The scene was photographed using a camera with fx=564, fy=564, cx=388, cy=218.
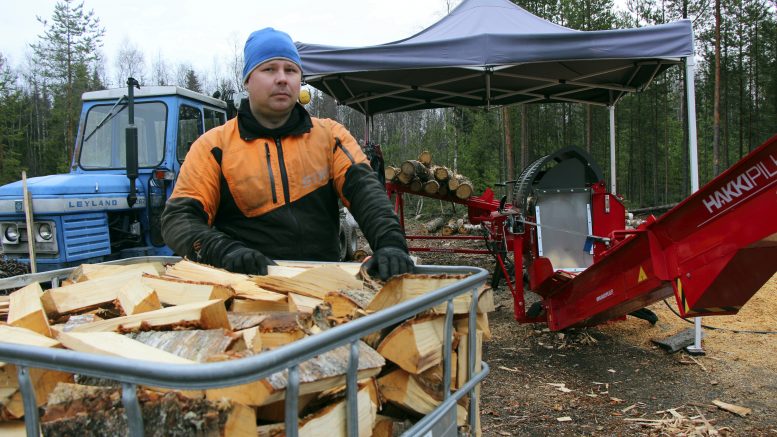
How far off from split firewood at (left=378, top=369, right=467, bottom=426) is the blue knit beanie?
1412mm

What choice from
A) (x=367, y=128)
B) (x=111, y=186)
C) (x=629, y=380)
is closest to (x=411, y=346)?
(x=629, y=380)

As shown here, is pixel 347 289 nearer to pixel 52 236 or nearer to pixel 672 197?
pixel 52 236

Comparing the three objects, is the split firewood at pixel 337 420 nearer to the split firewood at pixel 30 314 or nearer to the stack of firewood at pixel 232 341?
the stack of firewood at pixel 232 341

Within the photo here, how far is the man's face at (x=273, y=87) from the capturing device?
227 centimetres

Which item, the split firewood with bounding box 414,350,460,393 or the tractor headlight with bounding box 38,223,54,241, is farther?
the tractor headlight with bounding box 38,223,54,241

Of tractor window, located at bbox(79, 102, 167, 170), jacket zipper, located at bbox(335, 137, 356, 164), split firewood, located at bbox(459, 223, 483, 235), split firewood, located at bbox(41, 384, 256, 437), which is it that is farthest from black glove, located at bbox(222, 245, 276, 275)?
split firewood, located at bbox(459, 223, 483, 235)

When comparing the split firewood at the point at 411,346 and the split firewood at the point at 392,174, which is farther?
the split firewood at the point at 392,174

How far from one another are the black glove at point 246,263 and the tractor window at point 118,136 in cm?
468

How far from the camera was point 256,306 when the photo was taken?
5.23 feet

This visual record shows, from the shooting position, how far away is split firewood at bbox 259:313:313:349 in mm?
1302

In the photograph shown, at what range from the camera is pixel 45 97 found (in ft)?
143

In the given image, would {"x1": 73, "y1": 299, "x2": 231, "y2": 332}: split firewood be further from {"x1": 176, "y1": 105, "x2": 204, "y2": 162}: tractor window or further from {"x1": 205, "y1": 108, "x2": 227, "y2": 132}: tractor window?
{"x1": 205, "y1": 108, "x2": 227, "y2": 132}: tractor window

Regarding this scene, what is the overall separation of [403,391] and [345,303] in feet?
0.89

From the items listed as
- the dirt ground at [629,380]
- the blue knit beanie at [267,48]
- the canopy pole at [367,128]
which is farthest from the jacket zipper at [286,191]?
the canopy pole at [367,128]
